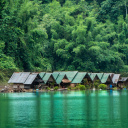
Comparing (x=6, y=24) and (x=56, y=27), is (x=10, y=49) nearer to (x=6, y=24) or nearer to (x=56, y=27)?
(x=6, y=24)

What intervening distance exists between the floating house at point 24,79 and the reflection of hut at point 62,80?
5.87 metres

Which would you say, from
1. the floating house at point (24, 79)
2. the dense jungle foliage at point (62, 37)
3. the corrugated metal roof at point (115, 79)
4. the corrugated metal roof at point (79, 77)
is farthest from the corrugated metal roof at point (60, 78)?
the corrugated metal roof at point (115, 79)

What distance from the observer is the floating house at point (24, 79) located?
183 ft

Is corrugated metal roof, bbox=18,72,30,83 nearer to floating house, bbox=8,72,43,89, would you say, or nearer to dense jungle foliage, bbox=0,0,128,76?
floating house, bbox=8,72,43,89

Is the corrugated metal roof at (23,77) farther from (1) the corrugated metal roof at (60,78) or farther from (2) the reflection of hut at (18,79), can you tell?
(1) the corrugated metal roof at (60,78)

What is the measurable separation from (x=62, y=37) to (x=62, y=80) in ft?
71.1

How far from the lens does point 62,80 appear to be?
63.1 m

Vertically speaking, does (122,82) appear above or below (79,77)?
below

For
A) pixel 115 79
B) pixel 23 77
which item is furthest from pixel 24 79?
pixel 115 79

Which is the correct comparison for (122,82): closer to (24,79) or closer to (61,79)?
(61,79)

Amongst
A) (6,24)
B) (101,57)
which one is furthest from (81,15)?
(6,24)

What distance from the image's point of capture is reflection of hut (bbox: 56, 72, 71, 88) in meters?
62.5

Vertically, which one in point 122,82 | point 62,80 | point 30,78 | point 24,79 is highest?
point 30,78

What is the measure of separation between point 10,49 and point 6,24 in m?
5.06
